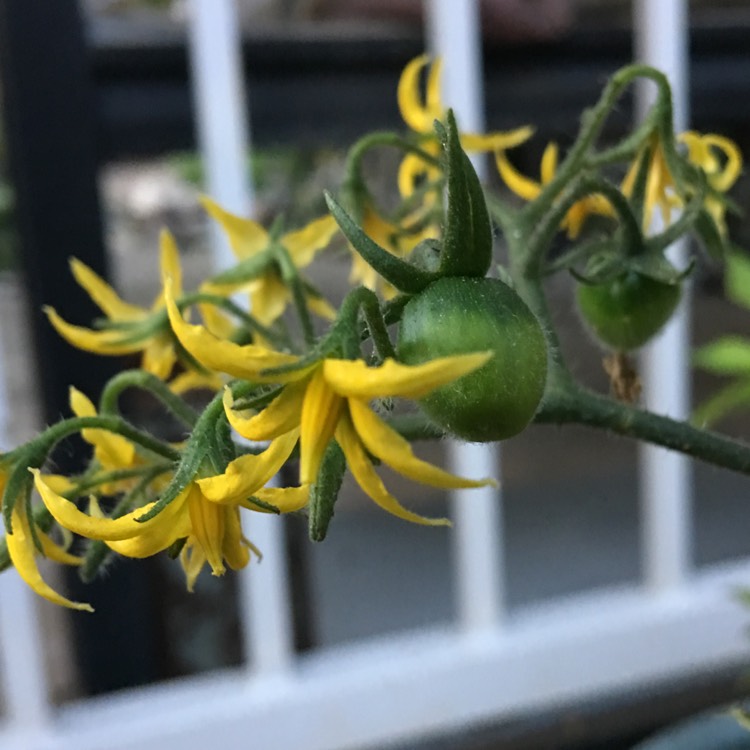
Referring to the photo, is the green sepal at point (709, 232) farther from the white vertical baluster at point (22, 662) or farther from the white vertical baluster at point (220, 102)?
the white vertical baluster at point (22, 662)

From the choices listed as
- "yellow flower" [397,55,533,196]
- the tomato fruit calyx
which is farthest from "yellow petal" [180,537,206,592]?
"yellow flower" [397,55,533,196]

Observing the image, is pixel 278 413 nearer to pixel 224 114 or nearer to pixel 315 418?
pixel 315 418

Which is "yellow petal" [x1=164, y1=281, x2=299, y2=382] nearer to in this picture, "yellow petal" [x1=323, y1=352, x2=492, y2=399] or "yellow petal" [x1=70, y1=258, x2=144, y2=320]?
"yellow petal" [x1=323, y1=352, x2=492, y2=399]

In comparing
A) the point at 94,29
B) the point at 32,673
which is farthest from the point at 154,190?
the point at 32,673

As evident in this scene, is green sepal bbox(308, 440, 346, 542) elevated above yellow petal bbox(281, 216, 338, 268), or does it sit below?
below

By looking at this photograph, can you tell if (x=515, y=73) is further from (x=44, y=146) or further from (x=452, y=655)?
(x=452, y=655)

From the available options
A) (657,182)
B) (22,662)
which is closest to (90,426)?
(657,182)

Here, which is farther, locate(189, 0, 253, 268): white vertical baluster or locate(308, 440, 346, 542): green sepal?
locate(189, 0, 253, 268): white vertical baluster
